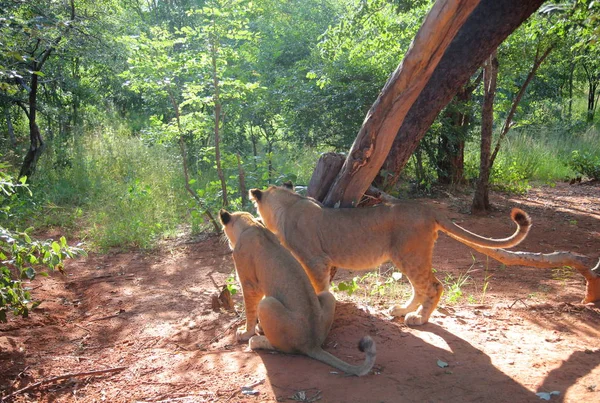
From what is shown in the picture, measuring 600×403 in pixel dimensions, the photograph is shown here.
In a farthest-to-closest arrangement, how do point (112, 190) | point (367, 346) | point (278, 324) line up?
point (112, 190), point (278, 324), point (367, 346)

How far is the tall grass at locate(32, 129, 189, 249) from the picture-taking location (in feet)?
33.1

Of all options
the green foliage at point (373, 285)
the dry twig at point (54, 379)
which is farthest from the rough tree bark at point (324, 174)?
the dry twig at point (54, 379)

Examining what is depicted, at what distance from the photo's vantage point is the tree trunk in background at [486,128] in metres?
10.0

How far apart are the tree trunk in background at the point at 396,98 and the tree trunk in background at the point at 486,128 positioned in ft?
17.9

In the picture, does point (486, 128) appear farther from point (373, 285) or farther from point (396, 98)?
point (396, 98)

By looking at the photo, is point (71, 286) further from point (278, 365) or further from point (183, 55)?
point (278, 365)

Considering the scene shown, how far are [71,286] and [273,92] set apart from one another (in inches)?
276

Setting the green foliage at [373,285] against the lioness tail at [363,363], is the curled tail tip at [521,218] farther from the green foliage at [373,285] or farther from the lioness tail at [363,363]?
the lioness tail at [363,363]

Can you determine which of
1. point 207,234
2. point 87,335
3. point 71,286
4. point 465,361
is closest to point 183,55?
point 207,234

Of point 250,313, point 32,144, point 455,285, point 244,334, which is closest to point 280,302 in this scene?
point 250,313

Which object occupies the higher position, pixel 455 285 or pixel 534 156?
pixel 534 156

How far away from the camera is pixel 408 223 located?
524cm

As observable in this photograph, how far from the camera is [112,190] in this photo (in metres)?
12.4

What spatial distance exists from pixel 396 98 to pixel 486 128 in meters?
5.98
